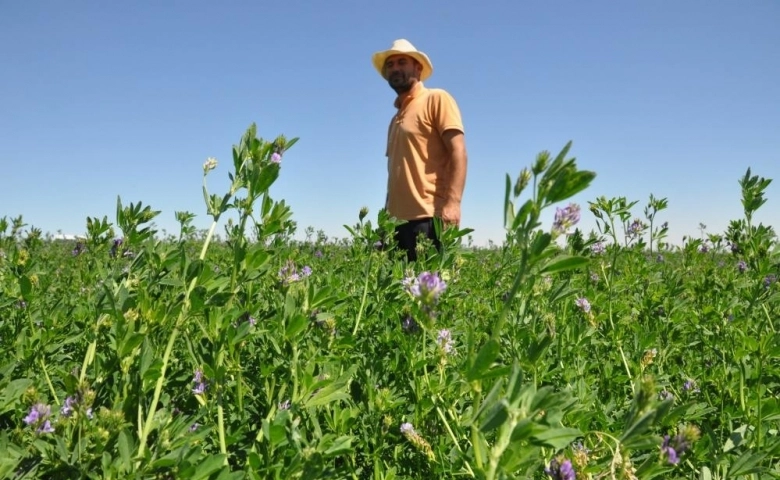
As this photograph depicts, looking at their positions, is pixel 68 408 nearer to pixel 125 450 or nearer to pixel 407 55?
pixel 125 450

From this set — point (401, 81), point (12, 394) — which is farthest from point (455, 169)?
point (12, 394)

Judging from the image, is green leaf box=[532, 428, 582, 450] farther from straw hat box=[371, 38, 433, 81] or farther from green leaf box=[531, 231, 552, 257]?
straw hat box=[371, 38, 433, 81]

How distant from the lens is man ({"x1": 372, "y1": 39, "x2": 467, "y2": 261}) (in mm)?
4699

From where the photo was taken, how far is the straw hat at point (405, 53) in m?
5.25

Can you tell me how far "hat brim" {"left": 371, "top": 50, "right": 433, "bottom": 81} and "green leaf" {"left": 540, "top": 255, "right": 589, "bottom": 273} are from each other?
4.49 m

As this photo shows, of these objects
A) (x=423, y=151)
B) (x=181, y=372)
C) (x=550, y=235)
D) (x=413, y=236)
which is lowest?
(x=181, y=372)

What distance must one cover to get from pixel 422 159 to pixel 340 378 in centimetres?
351

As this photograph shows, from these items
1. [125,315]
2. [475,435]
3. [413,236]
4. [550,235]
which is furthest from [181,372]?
[413,236]

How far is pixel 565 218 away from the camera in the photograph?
3.68 ft

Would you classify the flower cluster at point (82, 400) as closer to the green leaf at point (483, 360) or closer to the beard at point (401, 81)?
the green leaf at point (483, 360)

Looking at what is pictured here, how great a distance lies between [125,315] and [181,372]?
50 cm

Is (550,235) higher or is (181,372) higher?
(550,235)

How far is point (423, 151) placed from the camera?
4.90 m

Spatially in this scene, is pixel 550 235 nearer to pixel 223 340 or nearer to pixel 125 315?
pixel 223 340
